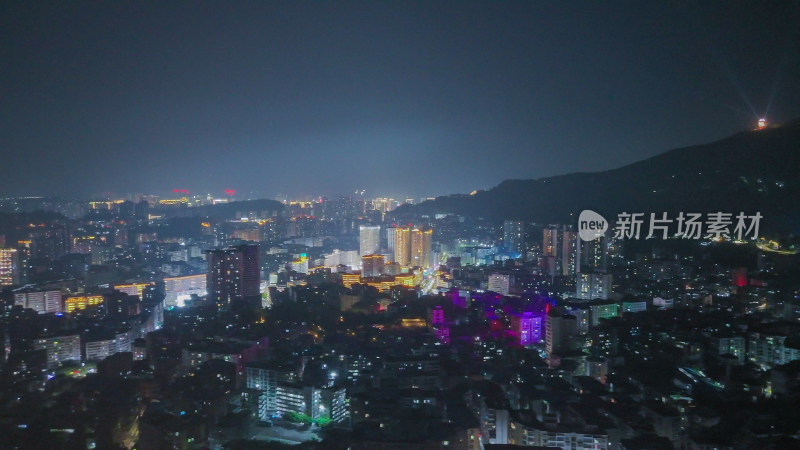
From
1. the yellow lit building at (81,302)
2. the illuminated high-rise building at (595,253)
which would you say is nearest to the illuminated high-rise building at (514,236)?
the illuminated high-rise building at (595,253)

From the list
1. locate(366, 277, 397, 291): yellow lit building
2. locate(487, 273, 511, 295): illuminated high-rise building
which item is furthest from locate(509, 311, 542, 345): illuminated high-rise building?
locate(366, 277, 397, 291): yellow lit building

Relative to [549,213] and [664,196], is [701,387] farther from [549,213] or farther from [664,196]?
[549,213]

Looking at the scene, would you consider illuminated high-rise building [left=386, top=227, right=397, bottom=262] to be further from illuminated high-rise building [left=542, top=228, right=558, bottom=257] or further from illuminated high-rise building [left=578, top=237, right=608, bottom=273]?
illuminated high-rise building [left=578, top=237, right=608, bottom=273]

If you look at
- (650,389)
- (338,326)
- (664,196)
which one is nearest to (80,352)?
(338,326)

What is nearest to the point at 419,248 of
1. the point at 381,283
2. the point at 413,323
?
the point at 381,283

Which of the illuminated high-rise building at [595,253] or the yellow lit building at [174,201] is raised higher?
the yellow lit building at [174,201]
